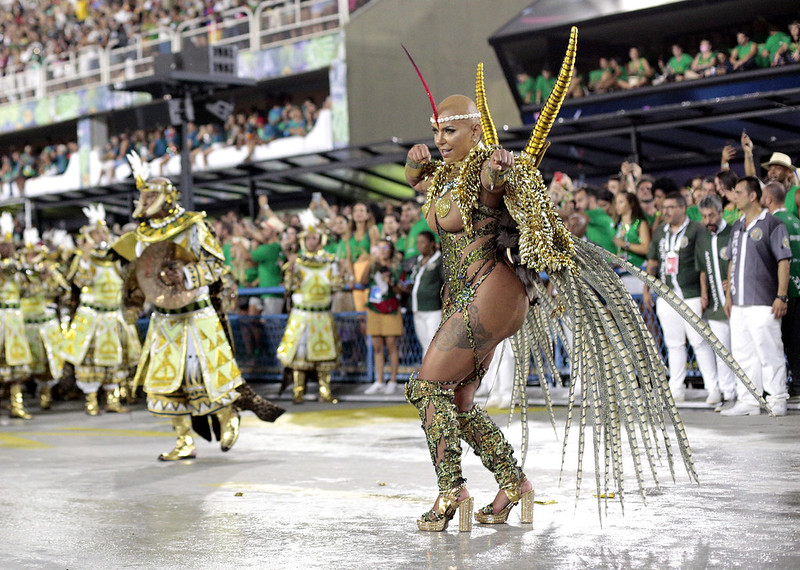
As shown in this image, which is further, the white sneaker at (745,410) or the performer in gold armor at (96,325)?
the performer in gold armor at (96,325)

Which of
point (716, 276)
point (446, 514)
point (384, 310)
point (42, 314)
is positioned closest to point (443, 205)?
point (446, 514)

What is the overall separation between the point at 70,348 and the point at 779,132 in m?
8.90

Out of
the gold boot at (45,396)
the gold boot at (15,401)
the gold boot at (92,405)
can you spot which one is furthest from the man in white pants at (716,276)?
the gold boot at (45,396)

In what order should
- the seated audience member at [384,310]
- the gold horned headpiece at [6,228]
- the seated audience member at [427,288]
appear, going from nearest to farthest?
the seated audience member at [427,288]
the seated audience member at [384,310]
the gold horned headpiece at [6,228]

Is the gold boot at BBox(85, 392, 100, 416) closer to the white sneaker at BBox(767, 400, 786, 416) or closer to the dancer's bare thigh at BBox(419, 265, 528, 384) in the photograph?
the white sneaker at BBox(767, 400, 786, 416)

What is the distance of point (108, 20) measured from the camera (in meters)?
27.5

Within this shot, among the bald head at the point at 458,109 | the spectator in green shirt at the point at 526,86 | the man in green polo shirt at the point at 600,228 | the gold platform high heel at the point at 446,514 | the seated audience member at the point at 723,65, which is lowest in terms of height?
the gold platform high heel at the point at 446,514

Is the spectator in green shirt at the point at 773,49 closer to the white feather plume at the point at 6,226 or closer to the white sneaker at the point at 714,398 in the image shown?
the white sneaker at the point at 714,398

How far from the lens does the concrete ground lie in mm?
4441

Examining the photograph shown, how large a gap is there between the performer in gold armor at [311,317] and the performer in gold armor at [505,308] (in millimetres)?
6900

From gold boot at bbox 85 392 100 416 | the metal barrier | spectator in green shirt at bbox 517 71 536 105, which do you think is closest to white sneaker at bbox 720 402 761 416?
the metal barrier

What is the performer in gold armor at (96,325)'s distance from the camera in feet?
40.0

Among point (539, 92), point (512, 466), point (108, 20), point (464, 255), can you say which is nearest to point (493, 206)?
point (464, 255)

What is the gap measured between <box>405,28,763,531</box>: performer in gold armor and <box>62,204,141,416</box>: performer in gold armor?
25.1ft
